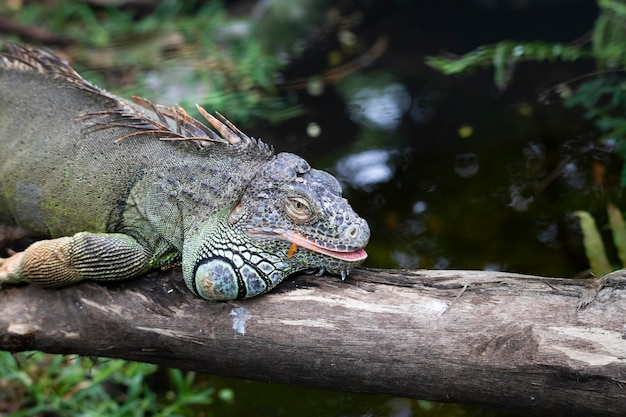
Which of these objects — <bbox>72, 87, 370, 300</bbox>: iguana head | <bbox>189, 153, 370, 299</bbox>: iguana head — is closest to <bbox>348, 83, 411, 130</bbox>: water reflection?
<bbox>72, 87, 370, 300</bbox>: iguana head

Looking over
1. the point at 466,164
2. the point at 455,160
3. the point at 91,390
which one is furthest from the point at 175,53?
the point at 91,390

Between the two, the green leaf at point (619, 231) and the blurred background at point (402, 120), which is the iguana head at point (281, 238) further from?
the green leaf at point (619, 231)

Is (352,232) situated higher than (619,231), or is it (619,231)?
(619,231)

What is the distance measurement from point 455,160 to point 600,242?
1519 millimetres

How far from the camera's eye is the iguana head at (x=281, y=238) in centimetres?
308

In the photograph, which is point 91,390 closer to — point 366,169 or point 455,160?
point 366,169

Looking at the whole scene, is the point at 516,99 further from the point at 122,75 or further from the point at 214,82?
the point at 122,75

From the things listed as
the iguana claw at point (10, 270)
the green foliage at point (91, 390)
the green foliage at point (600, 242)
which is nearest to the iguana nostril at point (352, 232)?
the iguana claw at point (10, 270)

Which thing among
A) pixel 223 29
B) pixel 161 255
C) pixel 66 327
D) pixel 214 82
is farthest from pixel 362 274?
pixel 223 29

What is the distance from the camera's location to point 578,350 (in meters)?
2.73

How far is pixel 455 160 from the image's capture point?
5.62 m

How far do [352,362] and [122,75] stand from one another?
5.69m

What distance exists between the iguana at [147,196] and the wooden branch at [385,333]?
14 cm

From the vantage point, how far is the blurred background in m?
4.94
